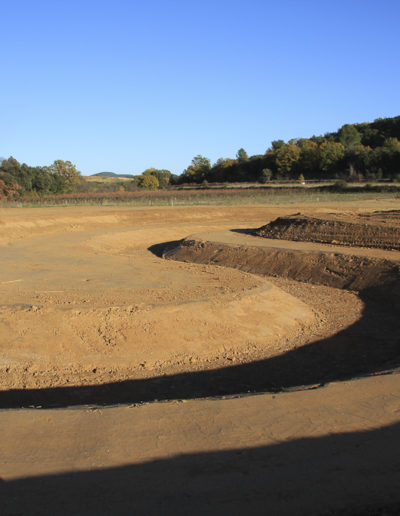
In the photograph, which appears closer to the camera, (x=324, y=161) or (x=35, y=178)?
(x=35, y=178)

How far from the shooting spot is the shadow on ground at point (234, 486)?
2945 mm

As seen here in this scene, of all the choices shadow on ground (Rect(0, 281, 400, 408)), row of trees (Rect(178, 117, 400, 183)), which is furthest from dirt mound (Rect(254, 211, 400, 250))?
row of trees (Rect(178, 117, 400, 183))

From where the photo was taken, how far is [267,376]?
700 centimetres

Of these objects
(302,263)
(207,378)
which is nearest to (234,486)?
(207,378)

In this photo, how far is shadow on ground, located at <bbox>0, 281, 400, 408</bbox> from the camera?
6121 mm

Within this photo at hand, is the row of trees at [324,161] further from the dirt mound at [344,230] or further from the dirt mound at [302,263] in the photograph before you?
the dirt mound at [302,263]

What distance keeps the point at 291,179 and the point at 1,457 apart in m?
68.5

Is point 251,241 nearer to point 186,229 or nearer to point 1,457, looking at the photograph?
point 186,229

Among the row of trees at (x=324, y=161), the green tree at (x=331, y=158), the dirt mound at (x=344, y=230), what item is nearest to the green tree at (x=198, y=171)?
the row of trees at (x=324, y=161)

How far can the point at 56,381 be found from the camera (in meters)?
6.55

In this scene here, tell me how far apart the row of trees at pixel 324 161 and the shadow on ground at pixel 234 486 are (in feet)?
184

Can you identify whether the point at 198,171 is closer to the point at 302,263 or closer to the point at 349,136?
the point at 349,136

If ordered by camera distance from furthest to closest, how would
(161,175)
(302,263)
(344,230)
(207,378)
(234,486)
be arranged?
(161,175), (344,230), (302,263), (207,378), (234,486)

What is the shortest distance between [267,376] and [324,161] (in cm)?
6259
